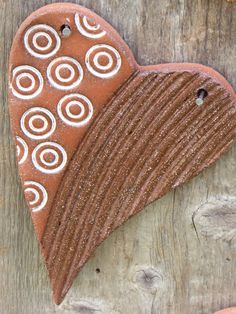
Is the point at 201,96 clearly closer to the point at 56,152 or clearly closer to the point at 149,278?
the point at 56,152

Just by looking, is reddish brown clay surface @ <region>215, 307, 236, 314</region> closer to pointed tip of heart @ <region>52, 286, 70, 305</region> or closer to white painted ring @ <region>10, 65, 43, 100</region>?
pointed tip of heart @ <region>52, 286, 70, 305</region>

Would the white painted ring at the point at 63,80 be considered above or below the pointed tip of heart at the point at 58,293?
above

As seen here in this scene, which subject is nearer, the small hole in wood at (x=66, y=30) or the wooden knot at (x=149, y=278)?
the small hole in wood at (x=66, y=30)

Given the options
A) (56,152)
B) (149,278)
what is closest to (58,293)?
(149,278)

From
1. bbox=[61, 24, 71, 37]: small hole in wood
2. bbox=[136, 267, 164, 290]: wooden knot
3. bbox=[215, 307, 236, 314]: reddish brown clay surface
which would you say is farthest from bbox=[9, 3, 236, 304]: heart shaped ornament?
bbox=[215, 307, 236, 314]: reddish brown clay surface

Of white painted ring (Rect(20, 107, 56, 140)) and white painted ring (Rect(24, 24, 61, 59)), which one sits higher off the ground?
white painted ring (Rect(24, 24, 61, 59))

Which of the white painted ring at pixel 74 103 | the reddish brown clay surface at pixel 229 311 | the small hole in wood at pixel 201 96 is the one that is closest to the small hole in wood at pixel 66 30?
the white painted ring at pixel 74 103

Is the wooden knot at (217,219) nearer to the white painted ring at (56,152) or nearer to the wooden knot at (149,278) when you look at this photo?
the wooden knot at (149,278)

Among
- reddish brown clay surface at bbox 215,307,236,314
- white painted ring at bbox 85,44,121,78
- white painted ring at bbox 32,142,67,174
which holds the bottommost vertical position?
reddish brown clay surface at bbox 215,307,236,314
